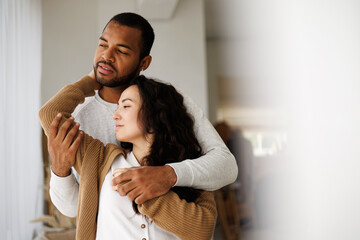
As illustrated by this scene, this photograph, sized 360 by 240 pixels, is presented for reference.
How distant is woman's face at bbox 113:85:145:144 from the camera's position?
4.38 ft

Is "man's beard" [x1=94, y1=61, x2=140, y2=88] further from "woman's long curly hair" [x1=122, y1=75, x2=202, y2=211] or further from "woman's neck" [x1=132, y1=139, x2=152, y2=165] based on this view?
"woman's neck" [x1=132, y1=139, x2=152, y2=165]

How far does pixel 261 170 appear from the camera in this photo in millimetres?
4348

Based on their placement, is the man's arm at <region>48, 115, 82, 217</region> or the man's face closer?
the man's arm at <region>48, 115, 82, 217</region>

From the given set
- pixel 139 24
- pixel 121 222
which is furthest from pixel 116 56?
pixel 121 222

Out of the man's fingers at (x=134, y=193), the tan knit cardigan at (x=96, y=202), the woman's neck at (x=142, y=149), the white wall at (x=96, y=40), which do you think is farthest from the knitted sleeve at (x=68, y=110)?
the white wall at (x=96, y=40)

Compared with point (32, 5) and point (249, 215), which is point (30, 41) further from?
point (249, 215)

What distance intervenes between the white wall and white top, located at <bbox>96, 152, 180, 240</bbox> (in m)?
2.78

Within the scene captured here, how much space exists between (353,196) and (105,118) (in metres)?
0.87

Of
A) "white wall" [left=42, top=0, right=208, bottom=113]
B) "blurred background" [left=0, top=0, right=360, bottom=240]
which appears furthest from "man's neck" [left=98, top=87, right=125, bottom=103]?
"white wall" [left=42, top=0, right=208, bottom=113]

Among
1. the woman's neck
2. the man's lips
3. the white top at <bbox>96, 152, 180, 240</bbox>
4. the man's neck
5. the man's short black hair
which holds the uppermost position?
the man's short black hair

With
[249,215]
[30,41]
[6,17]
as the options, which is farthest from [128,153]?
[249,215]

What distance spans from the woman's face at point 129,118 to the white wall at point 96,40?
2.61 m

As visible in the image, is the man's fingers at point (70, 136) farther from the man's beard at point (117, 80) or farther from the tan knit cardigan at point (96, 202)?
the man's beard at point (117, 80)

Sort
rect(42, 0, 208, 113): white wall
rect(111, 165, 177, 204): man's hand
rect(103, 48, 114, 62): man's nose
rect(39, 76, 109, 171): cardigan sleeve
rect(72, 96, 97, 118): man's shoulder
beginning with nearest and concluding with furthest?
rect(111, 165, 177, 204): man's hand
rect(39, 76, 109, 171): cardigan sleeve
rect(103, 48, 114, 62): man's nose
rect(72, 96, 97, 118): man's shoulder
rect(42, 0, 208, 113): white wall
